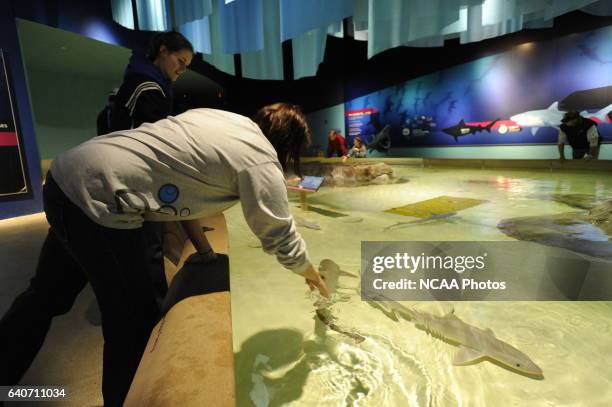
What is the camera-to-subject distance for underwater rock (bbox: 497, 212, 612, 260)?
248 centimetres

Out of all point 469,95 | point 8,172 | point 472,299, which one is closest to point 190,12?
point 8,172

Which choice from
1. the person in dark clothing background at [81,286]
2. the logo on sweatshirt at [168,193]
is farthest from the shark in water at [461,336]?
the logo on sweatshirt at [168,193]

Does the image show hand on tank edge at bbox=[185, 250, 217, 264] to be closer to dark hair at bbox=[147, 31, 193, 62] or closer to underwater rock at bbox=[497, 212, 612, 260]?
dark hair at bbox=[147, 31, 193, 62]

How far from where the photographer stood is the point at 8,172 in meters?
4.34

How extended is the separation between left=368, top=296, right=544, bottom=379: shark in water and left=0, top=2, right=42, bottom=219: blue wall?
5145 millimetres

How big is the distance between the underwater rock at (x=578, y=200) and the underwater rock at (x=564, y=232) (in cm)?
44

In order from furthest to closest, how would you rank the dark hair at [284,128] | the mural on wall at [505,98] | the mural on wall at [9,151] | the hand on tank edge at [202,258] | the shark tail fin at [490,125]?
1. the shark tail fin at [490,125]
2. the mural on wall at [505,98]
3. the mural on wall at [9,151]
4. the hand on tank edge at [202,258]
5. the dark hair at [284,128]

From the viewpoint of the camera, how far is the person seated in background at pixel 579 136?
23.4 ft

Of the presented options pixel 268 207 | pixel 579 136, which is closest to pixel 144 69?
pixel 268 207

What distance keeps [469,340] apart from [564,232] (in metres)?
2.13

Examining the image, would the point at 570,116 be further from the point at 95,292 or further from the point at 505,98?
the point at 95,292

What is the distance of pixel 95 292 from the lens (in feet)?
3.40

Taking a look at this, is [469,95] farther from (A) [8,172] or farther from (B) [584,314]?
(A) [8,172]

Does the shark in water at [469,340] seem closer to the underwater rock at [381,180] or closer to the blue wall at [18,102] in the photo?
the underwater rock at [381,180]
